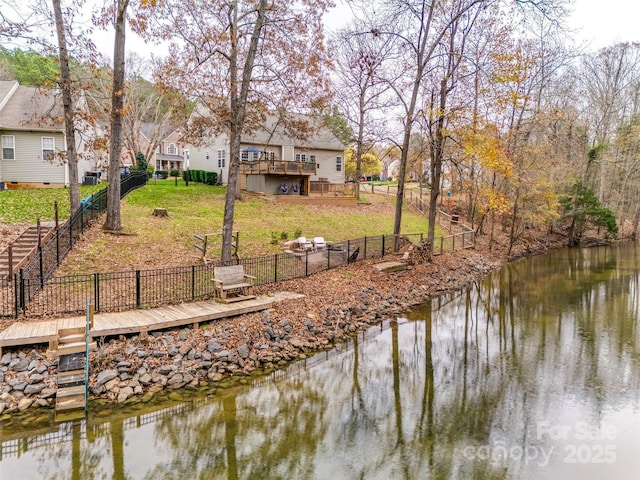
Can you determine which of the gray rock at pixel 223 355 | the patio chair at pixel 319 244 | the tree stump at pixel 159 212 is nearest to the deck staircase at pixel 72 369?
the gray rock at pixel 223 355

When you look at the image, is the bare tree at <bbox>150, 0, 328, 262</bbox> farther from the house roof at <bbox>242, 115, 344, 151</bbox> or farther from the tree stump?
the house roof at <bbox>242, 115, 344, 151</bbox>

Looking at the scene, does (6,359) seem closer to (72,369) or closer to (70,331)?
(70,331)

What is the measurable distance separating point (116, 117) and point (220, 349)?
10.1 metres

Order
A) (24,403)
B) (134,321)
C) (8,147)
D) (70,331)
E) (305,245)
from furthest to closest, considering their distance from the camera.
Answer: (8,147)
(305,245)
(134,321)
(70,331)
(24,403)

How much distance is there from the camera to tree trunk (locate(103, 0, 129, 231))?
15672 millimetres

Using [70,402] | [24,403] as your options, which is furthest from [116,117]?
[70,402]

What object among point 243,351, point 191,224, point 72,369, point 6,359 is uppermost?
point 191,224

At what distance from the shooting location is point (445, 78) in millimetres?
18547

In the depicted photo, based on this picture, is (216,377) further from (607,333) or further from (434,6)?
(434,6)

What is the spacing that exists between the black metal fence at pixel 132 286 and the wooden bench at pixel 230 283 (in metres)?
0.59

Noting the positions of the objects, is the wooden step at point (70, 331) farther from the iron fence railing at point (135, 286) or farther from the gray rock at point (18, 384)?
the iron fence railing at point (135, 286)

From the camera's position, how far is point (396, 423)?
8.49 metres

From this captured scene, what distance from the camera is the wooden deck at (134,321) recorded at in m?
8.98

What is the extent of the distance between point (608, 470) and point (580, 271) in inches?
776
